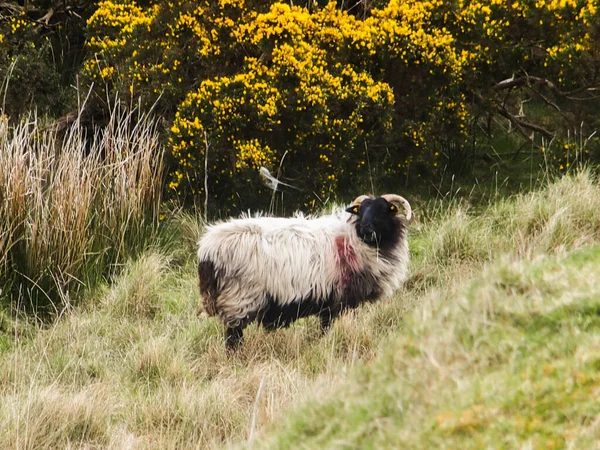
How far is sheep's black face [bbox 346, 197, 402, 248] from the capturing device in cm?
656

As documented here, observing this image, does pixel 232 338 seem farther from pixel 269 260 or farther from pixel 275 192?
pixel 275 192

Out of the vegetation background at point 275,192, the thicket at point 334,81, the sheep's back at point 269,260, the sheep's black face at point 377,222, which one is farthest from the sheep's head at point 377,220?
the thicket at point 334,81

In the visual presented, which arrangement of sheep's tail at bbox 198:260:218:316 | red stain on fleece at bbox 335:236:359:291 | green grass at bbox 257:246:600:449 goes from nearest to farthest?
green grass at bbox 257:246:600:449, sheep's tail at bbox 198:260:218:316, red stain on fleece at bbox 335:236:359:291

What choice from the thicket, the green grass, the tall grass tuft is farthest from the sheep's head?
the tall grass tuft

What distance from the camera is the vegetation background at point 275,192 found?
4363 millimetres

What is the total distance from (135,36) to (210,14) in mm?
1000

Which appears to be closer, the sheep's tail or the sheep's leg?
the sheep's tail

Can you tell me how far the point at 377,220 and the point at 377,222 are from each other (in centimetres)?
2

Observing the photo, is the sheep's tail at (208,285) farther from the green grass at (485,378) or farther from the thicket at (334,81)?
the thicket at (334,81)

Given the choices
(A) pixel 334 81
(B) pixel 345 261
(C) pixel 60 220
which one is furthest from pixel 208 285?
(A) pixel 334 81

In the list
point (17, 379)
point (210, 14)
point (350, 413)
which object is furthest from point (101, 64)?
point (350, 413)

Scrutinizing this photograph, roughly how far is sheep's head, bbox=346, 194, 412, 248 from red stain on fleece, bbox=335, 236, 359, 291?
0.15 meters

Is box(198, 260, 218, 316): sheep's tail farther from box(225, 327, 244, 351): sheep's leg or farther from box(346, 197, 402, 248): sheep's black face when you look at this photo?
box(346, 197, 402, 248): sheep's black face

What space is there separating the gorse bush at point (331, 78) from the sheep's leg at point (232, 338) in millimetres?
2908
